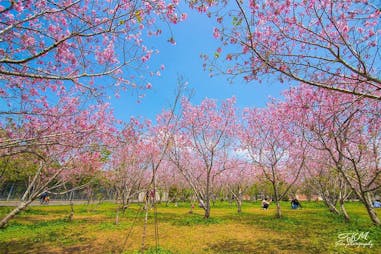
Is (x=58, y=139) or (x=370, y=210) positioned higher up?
(x=58, y=139)

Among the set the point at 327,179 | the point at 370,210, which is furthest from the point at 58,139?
the point at 327,179

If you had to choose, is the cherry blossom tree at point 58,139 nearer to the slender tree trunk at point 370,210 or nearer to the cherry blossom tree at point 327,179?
the slender tree trunk at point 370,210

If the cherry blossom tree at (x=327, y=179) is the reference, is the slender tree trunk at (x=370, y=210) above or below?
below

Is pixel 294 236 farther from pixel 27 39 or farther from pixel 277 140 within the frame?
pixel 27 39

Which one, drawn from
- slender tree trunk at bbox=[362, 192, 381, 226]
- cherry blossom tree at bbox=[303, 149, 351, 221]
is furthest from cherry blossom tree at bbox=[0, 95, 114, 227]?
cherry blossom tree at bbox=[303, 149, 351, 221]

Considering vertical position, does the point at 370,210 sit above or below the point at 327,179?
below

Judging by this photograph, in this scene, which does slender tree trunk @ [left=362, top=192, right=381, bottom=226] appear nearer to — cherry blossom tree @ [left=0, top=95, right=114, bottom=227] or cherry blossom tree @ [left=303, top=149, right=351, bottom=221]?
cherry blossom tree @ [left=303, top=149, right=351, bottom=221]

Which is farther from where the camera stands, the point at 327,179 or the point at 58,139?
the point at 327,179

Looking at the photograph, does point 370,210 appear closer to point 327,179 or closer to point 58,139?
point 58,139

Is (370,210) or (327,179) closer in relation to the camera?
(370,210)

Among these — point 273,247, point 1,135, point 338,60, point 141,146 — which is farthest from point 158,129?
point 338,60

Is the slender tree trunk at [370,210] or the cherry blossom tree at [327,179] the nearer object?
the slender tree trunk at [370,210]

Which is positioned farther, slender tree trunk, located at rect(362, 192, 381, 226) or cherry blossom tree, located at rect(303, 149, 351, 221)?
cherry blossom tree, located at rect(303, 149, 351, 221)

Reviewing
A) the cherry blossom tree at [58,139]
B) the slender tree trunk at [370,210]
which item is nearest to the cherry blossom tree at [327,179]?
the slender tree trunk at [370,210]
